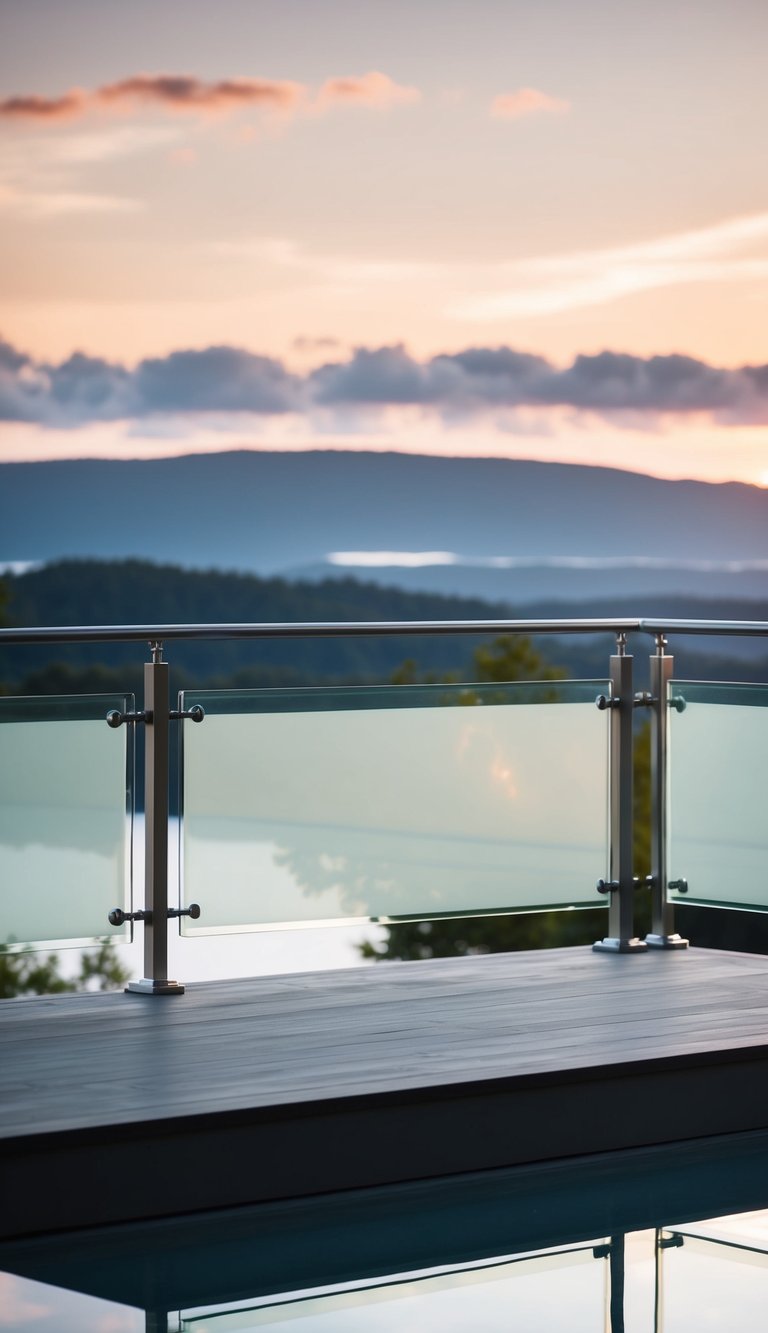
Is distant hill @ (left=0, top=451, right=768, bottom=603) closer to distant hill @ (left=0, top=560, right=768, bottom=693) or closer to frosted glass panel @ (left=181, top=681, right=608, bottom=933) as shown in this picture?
distant hill @ (left=0, top=560, right=768, bottom=693)

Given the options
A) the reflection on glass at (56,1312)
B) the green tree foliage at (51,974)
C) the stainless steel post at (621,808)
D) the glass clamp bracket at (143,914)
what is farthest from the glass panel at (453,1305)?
the green tree foliage at (51,974)

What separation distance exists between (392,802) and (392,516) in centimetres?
2546

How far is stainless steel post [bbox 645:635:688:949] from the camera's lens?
5.28m

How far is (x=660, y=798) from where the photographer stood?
5332 millimetres

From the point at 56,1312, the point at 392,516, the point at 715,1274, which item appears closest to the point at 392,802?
the point at 715,1274

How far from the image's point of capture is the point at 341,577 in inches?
1223

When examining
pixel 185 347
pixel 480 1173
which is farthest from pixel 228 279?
pixel 480 1173

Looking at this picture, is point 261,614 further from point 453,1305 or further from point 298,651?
point 453,1305

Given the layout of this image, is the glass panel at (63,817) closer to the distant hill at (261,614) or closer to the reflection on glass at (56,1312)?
the reflection on glass at (56,1312)

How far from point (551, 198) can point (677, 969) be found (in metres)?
23.2

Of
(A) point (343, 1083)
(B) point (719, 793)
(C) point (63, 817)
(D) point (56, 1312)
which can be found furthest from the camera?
(B) point (719, 793)

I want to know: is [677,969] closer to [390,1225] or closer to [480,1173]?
[480,1173]

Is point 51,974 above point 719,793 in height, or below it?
above

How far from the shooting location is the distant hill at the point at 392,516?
29234 millimetres
